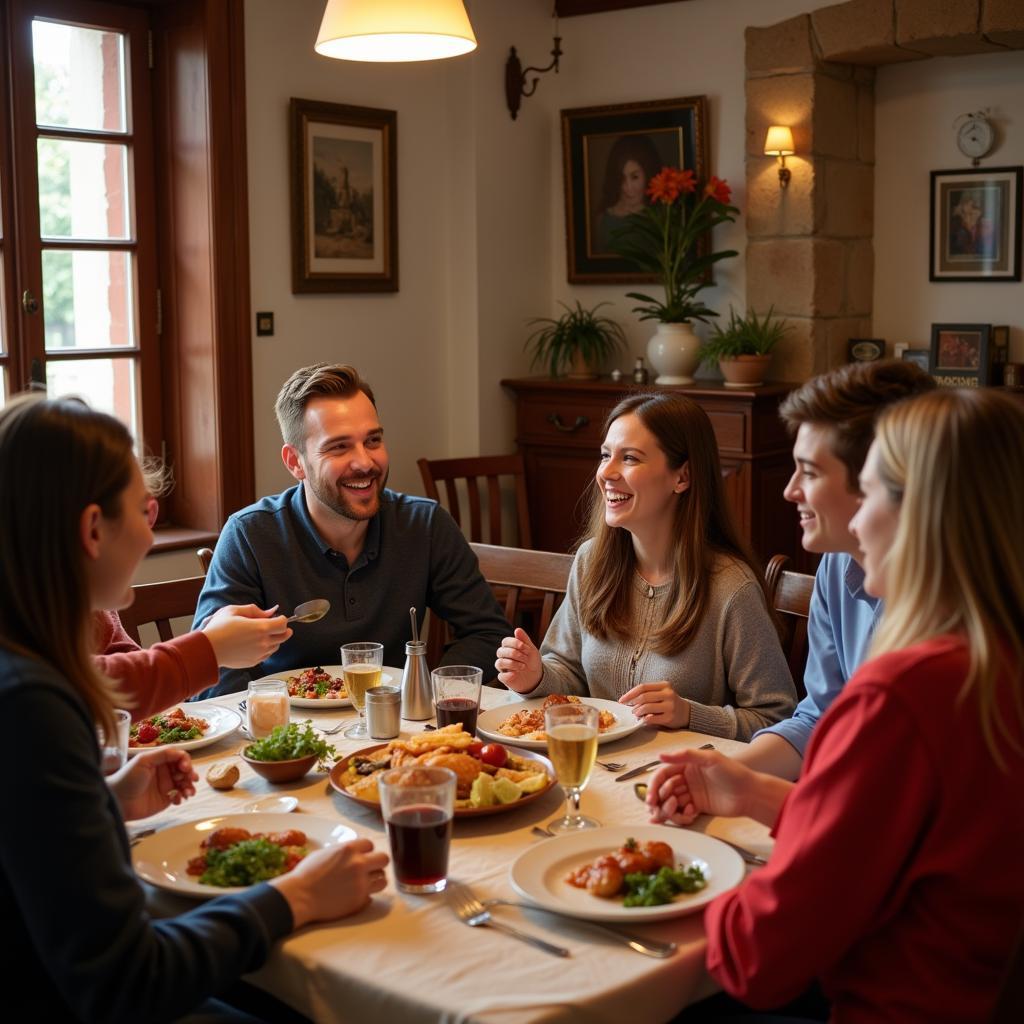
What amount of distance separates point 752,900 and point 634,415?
1313 millimetres

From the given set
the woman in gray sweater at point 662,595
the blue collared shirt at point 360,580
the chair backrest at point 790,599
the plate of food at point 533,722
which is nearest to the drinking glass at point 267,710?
the plate of food at point 533,722

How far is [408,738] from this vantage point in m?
2.04

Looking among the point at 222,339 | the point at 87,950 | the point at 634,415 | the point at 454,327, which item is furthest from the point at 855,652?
the point at 454,327

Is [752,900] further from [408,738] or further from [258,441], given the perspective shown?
[258,441]

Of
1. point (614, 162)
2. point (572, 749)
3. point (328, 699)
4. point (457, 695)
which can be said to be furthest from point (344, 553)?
point (614, 162)

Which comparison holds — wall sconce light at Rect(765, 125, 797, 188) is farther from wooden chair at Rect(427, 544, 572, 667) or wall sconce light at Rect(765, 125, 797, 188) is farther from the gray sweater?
the gray sweater

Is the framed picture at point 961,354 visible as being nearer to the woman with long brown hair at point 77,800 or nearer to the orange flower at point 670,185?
the orange flower at point 670,185

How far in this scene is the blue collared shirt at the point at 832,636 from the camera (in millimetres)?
1966

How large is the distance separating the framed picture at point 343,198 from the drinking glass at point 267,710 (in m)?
2.65

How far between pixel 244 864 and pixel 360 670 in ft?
2.14

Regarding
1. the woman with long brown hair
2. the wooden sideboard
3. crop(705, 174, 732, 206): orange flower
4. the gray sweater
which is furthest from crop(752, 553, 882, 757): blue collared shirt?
crop(705, 174, 732, 206): orange flower

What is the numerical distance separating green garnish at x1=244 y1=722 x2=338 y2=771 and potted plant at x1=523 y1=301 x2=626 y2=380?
3.30 m

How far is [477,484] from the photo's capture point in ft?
16.0

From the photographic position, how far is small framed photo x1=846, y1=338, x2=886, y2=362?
15.5ft
